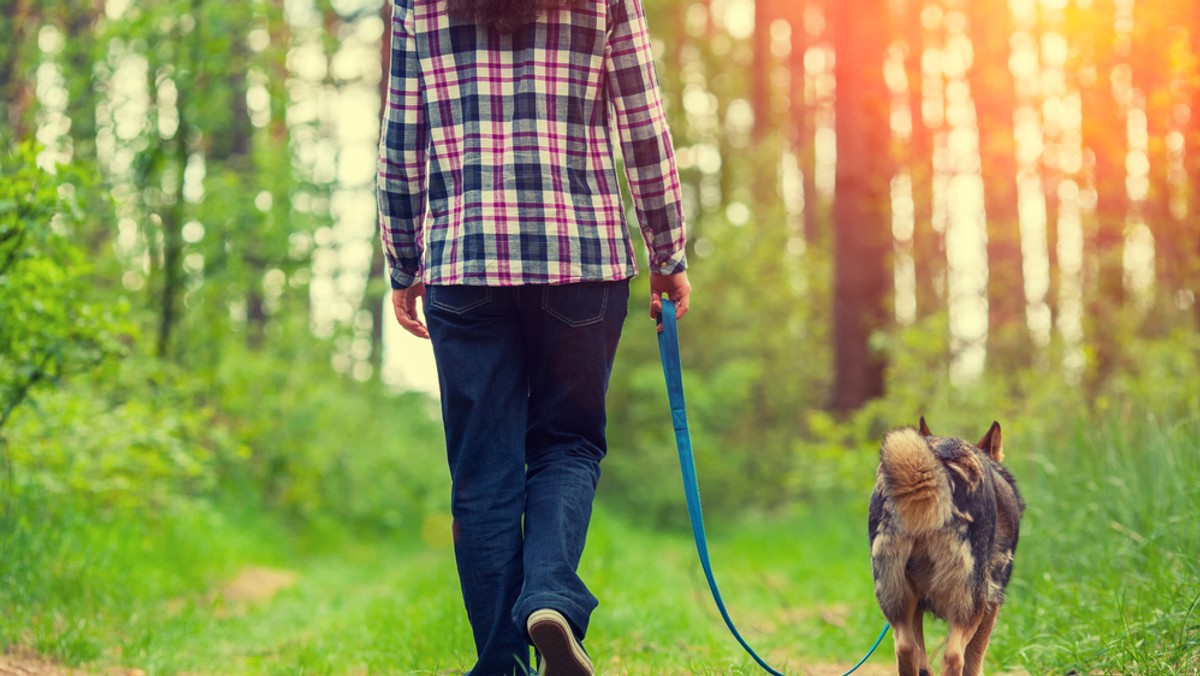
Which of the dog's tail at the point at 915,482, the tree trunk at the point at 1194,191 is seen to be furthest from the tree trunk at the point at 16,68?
the tree trunk at the point at 1194,191

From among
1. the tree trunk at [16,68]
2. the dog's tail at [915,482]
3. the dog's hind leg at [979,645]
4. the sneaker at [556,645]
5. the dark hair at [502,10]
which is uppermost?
the tree trunk at [16,68]

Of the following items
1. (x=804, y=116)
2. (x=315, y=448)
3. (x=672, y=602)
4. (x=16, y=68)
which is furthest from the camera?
(x=804, y=116)

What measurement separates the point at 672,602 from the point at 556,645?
3347 mm

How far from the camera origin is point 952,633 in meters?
2.93

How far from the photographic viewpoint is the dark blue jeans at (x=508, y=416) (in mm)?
2980

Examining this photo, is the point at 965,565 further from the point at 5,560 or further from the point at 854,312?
the point at 854,312

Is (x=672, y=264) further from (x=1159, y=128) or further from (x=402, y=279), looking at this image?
(x=1159, y=128)

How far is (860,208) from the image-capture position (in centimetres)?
1136

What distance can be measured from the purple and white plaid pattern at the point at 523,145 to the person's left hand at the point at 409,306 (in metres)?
0.12

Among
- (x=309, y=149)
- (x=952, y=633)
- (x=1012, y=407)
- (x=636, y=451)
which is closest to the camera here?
(x=952, y=633)

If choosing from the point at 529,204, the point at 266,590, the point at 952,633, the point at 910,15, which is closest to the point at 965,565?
the point at 952,633

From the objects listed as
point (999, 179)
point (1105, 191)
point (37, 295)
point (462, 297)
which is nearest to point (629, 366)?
point (999, 179)

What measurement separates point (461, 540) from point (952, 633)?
4.42 feet

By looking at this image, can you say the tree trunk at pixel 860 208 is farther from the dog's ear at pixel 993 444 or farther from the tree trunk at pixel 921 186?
the dog's ear at pixel 993 444
